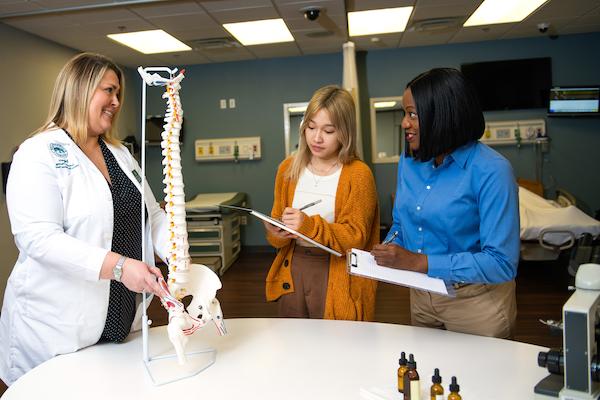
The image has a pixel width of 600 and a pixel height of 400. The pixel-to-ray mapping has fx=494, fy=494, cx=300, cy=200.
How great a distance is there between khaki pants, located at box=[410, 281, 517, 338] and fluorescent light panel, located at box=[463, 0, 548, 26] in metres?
3.99

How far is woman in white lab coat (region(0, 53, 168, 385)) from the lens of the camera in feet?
4.35

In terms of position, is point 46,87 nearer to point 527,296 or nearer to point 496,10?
point 496,10

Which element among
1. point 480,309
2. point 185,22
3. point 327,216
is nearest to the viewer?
point 480,309

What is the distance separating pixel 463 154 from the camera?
145 centimetres

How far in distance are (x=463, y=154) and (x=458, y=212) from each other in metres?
0.17

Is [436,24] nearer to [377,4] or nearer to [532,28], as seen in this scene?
[377,4]

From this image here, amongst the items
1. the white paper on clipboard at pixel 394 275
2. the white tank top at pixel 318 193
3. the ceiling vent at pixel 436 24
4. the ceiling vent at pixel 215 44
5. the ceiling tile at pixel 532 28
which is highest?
the ceiling tile at pixel 532 28

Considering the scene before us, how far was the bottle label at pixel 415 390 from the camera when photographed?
1089mm

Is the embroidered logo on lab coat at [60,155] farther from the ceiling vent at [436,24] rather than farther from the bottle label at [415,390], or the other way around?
the ceiling vent at [436,24]

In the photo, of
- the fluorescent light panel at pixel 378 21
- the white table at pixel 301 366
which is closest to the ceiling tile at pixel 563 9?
the fluorescent light panel at pixel 378 21

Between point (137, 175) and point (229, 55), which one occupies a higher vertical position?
Answer: point (229, 55)

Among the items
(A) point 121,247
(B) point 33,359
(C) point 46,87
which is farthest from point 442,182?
(C) point 46,87

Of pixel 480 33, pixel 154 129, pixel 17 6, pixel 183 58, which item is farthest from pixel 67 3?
pixel 480 33

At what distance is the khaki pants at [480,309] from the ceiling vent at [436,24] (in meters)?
4.28
